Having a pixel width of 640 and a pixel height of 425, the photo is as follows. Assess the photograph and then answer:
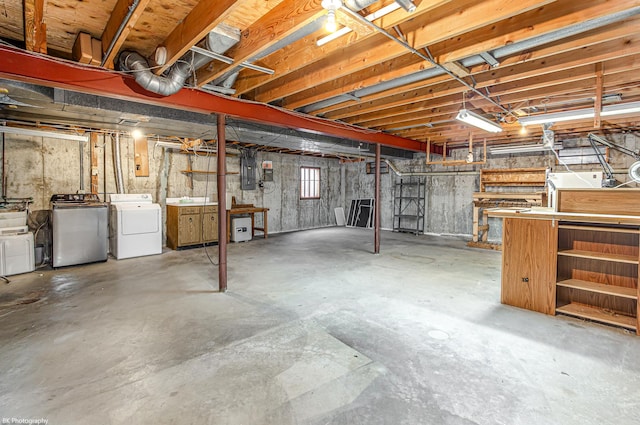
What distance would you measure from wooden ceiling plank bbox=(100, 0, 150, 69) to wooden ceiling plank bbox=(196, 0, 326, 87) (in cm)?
77

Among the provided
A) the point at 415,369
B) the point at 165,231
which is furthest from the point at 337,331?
the point at 165,231

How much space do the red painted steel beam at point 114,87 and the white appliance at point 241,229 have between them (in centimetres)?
340

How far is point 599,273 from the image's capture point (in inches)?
123

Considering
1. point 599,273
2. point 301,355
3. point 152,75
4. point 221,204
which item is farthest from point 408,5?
point 599,273

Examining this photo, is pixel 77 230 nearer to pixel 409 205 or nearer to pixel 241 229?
pixel 241 229

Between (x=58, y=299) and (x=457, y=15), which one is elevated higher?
(x=457, y=15)

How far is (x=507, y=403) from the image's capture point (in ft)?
5.90

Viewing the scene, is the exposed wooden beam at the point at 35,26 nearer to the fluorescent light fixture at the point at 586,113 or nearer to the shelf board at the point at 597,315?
the fluorescent light fixture at the point at 586,113

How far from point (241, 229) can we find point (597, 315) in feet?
20.6

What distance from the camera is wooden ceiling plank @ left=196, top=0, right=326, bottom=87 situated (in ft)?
6.42

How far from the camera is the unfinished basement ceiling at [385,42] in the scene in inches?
A: 81.5

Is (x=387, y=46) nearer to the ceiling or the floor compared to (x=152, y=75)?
nearer to the ceiling

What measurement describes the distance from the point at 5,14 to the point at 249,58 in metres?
1.74

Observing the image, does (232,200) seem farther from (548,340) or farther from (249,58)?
(548,340)
